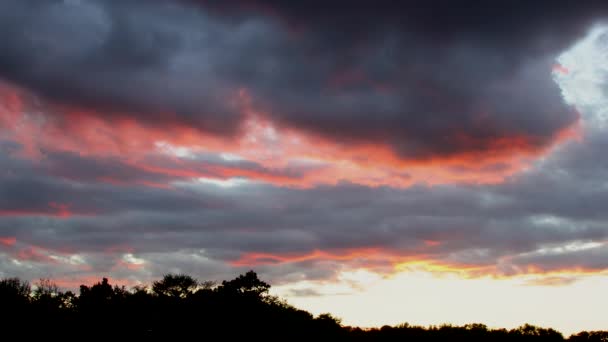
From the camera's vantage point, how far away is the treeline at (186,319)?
6962 centimetres

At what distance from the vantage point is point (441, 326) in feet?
321

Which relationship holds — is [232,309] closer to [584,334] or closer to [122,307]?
[122,307]

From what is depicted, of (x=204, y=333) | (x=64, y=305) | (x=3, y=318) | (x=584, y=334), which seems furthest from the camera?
(x=584, y=334)

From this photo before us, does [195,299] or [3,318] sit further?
[195,299]

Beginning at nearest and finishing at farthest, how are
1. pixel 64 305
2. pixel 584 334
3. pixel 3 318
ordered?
pixel 3 318 < pixel 64 305 < pixel 584 334

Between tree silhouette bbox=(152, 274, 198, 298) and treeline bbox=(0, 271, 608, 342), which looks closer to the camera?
treeline bbox=(0, 271, 608, 342)

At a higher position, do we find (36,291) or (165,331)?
(36,291)

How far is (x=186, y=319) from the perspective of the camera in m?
74.4

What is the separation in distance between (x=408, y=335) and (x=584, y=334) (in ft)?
87.2

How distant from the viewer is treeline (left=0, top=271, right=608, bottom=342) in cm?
6962

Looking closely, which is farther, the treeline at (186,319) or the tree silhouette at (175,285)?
the tree silhouette at (175,285)

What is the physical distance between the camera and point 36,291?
94.8m

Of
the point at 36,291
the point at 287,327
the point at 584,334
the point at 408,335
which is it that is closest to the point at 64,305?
the point at 36,291

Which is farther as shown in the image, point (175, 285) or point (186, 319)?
point (175, 285)
